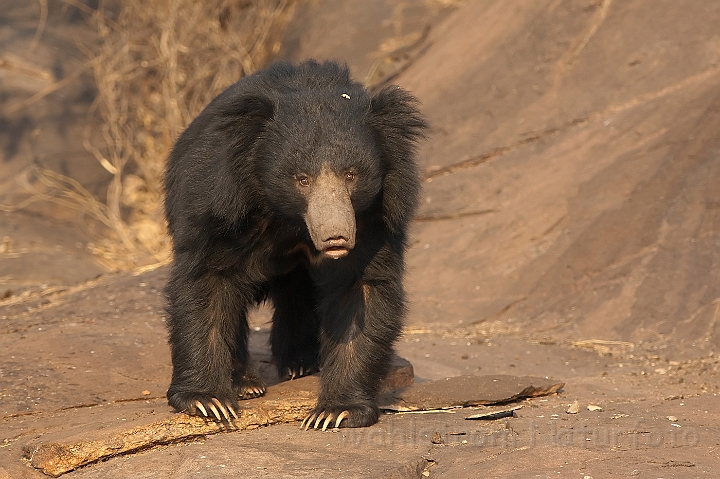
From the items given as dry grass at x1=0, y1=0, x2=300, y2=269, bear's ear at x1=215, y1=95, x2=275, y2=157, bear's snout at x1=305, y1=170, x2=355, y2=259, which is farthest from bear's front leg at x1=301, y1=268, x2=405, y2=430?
dry grass at x1=0, y1=0, x2=300, y2=269

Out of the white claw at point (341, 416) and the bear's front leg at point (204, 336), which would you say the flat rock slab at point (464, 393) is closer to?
the white claw at point (341, 416)

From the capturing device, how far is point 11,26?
1180 cm

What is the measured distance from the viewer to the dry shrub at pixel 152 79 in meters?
11.3

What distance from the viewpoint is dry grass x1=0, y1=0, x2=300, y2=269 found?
11.3 m

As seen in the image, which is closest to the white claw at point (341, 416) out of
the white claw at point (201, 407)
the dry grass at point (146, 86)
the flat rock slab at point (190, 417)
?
the flat rock slab at point (190, 417)

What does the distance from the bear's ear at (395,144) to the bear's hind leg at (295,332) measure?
1.01m

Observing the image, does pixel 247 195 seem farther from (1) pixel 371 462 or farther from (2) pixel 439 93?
(2) pixel 439 93

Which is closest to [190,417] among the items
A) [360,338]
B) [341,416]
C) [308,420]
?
[308,420]

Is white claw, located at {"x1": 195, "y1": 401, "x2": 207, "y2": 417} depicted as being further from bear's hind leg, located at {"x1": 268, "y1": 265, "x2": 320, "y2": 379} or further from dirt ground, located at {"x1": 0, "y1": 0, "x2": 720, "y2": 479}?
bear's hind leg, located at {"x1": 268, "y1": 265, "x2": 320, "y2": 379}

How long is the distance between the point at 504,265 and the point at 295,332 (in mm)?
2900

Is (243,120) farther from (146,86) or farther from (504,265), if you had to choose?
(146,86)

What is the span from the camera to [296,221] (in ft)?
13.2

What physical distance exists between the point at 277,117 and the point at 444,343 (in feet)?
10.1

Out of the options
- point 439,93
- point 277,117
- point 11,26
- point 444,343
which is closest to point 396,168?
point 277,117
